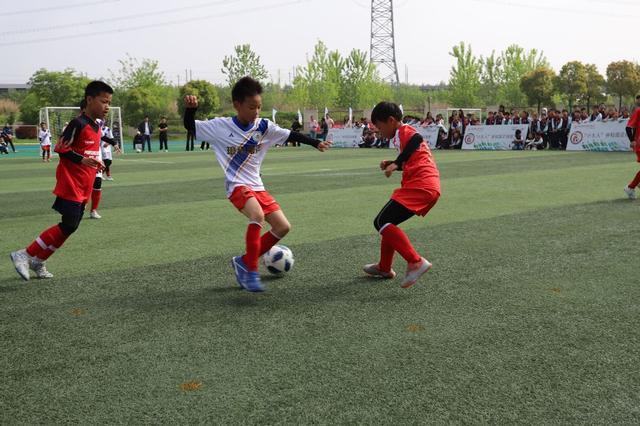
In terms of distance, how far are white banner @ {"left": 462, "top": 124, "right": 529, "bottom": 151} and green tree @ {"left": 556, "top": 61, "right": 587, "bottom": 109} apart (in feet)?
105

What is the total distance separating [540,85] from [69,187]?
6046 centimetres

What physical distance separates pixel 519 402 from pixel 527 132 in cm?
2769

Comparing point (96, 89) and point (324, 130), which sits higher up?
point (96, 89)

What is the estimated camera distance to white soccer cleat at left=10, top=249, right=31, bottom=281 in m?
5.95

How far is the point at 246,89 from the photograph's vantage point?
5.59 meters

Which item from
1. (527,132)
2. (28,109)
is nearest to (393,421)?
(527,132)

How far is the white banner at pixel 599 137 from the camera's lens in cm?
2488

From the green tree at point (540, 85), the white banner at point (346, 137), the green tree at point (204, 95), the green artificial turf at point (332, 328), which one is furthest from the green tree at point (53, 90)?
the green artificial turf at point (332, 328)

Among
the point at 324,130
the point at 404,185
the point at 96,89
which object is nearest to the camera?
the point at 404,185

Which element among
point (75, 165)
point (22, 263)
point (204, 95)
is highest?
point (204, 95)

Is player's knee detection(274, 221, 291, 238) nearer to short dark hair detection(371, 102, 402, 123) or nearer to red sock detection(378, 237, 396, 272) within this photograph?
red sock detection(378, 237, 396, 272)

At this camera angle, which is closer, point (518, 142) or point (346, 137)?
point (518, 142)

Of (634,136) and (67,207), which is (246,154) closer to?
(67,207)

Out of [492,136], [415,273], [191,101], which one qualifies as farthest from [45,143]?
[415,273]
